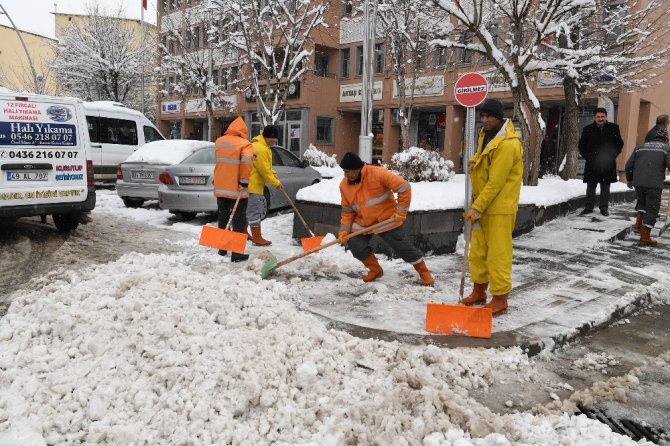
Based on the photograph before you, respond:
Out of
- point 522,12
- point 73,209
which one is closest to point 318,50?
point 522,12

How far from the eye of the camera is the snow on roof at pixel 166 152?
452 inches

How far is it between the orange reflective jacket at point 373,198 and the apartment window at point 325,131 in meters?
25.9

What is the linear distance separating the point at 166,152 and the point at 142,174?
63 cm

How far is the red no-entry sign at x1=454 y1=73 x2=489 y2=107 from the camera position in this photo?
6562mm

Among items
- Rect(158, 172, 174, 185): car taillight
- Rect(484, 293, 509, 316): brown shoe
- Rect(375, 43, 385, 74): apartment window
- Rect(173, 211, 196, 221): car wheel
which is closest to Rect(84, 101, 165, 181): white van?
Rect(173, 211, 196, 221): car wheel

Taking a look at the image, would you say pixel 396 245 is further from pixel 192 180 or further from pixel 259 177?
pixel 192 180

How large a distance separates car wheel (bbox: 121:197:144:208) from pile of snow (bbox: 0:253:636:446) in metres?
7.60

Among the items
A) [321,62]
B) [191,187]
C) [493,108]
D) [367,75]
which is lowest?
[191,187]

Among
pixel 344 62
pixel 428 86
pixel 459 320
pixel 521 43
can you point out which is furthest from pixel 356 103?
pixel 459 320

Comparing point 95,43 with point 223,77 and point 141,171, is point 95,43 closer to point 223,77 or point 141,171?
point 223,77

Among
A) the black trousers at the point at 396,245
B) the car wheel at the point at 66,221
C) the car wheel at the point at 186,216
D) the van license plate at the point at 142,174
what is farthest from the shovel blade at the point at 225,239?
the van license plate at the point at 142,174

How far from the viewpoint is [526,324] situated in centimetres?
482

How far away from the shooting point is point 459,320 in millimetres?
4602

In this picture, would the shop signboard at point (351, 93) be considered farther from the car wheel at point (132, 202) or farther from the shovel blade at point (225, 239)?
the shovel blade at point (225, 239)
